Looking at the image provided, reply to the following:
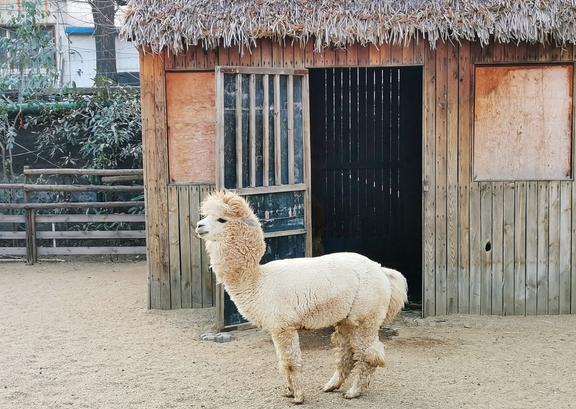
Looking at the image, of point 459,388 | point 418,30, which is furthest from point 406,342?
point 418,30

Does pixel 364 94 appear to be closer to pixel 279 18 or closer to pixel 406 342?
pixel 279 18

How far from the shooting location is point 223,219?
217 inches

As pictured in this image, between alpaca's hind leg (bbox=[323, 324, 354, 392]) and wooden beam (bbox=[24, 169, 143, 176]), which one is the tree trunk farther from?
alpaca's hind leg (bbox=[323, 324, 354, 392])

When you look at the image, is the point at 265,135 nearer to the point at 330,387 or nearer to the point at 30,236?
the point at 330,387

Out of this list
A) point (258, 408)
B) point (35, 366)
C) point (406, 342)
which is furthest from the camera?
point (406, 342)

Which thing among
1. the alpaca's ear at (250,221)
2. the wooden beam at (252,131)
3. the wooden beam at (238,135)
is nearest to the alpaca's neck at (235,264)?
the alpaca's ear at (250,221)

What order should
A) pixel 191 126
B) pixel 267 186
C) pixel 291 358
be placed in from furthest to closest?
pixel 191 126, pixel 267 186, pixel 291 358

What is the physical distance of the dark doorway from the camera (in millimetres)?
11562

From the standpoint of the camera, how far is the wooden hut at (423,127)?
305 inches

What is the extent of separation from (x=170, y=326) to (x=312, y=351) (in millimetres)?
1782

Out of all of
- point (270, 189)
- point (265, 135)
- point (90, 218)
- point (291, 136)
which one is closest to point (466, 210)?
point (291, 136)

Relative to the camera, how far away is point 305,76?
804 cm

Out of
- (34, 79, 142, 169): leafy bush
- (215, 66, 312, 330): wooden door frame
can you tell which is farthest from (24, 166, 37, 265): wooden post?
(215, 66, 312, 330): wooden door frame

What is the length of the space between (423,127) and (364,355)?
3.38 meters
